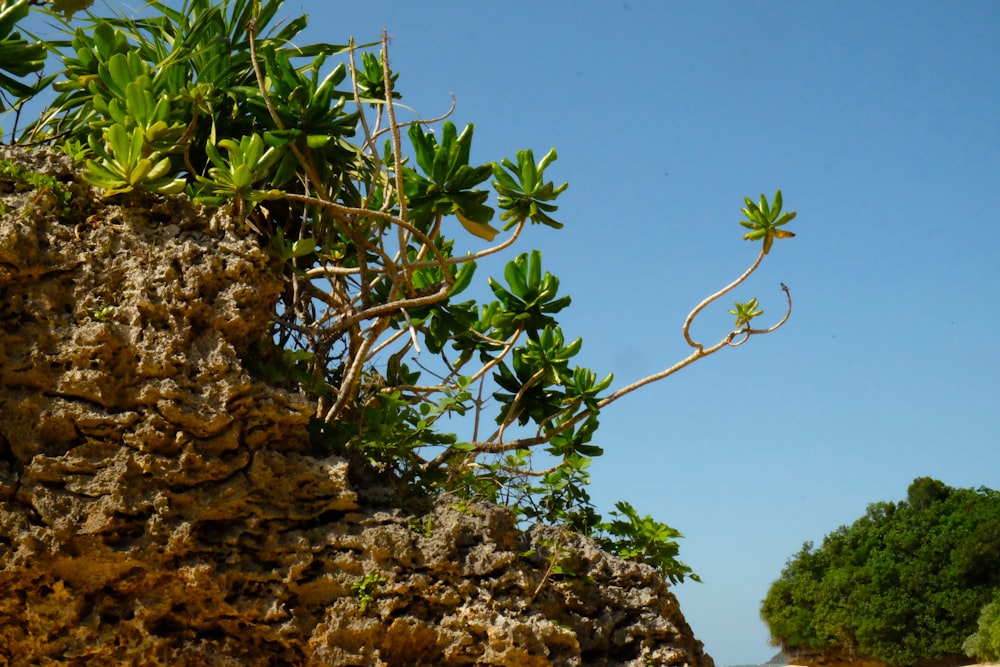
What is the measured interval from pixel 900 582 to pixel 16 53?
55.0 ft

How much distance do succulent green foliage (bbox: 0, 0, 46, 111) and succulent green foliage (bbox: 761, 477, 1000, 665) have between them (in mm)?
16137

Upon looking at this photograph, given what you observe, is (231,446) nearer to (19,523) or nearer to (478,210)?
(19,523)

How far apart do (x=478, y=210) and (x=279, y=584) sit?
1815 mm

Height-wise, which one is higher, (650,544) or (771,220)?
(771,220)

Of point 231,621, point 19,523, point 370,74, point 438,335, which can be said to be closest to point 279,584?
point 231,621

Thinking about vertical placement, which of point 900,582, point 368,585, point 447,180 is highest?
point 900,582

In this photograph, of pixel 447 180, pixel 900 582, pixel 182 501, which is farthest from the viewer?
pixel 900 582

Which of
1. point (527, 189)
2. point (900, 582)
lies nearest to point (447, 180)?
point (527, 189)

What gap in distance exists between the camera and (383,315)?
4277 millimetres

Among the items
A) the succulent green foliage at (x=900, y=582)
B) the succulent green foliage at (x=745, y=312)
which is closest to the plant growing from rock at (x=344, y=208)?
the succulent green foliage at (x=745, y=312)

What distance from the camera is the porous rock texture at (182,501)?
3420 mm

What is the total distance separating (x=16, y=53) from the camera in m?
4.30

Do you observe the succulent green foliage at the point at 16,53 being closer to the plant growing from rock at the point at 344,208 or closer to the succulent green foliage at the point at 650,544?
the plant growing from rock at the point at 344,208

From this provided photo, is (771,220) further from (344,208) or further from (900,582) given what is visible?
(900,582)
